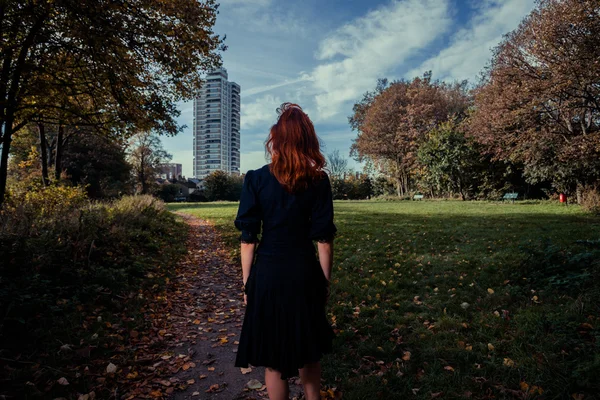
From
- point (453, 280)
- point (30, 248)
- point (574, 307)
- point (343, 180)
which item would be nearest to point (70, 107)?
point (30, 248)

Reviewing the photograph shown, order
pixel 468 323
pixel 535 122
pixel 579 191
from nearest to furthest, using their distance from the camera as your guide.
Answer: pixel 468 323, pixel 535 122, pixel 579 191

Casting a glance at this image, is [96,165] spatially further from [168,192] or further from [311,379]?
[311,379]

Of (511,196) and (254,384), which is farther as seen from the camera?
(511,196)

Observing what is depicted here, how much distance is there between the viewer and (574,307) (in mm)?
3859

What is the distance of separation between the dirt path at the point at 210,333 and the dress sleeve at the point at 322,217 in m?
1.78

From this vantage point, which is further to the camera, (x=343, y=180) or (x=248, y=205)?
(x=343, y=180)

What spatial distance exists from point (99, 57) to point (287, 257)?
7596mm

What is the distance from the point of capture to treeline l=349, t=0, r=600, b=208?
1419 centimetres

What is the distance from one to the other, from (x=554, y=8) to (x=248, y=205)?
1902 cm

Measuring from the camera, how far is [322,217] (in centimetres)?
217

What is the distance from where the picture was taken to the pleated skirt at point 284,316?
2.08m

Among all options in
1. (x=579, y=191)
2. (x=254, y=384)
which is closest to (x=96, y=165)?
(x=254, y=384)

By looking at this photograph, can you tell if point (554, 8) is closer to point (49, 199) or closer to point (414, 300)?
point (414, 300)

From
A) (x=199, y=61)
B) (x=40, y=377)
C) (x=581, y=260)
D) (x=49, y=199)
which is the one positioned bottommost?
(x=40, y=377)
